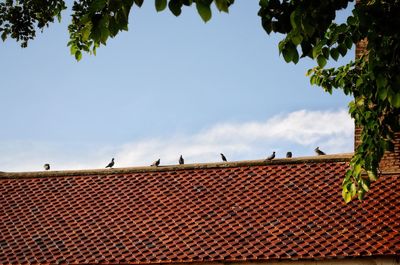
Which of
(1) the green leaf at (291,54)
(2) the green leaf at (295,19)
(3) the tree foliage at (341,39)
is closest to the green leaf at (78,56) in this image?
(3) the tree foliage at (341,39)

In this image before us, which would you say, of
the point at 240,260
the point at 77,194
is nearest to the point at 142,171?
the point at 77,194

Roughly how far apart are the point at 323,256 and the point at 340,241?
84cm

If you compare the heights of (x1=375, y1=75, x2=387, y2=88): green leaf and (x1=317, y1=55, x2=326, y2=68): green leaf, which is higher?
(x1=317, y1=55, x2=326, y2=68): green leaf

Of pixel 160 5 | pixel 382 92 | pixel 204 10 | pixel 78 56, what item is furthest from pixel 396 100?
pixel 78 56

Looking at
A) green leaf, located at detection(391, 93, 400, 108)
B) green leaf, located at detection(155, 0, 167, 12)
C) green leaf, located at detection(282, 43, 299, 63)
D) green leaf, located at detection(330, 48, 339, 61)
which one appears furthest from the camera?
green leaf, located at detection(330, 48, 339, 61)

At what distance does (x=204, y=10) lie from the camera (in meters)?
6.07

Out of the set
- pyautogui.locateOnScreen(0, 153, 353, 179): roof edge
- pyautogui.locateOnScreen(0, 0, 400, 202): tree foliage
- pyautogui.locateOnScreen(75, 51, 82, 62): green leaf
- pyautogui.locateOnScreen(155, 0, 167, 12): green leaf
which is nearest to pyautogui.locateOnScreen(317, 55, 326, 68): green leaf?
pyautogui.locateOnScreen(0, 0, 400, 202): tree foliage

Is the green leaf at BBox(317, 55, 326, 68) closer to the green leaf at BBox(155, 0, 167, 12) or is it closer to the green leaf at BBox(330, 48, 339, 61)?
the green leaf at BBox(330, 48, 339, 61)

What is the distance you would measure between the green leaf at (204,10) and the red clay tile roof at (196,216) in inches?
422

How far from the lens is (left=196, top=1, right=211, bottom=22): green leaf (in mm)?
6070

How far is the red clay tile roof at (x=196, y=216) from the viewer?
1675cm

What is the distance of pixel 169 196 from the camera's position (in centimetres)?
2044

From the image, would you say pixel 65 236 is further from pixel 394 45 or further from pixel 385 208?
pixel 394 45

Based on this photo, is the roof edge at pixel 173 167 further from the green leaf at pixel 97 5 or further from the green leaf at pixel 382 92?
the green leaf at pixel 97 5
